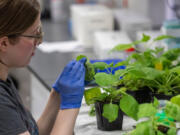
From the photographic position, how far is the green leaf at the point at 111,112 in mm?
1103

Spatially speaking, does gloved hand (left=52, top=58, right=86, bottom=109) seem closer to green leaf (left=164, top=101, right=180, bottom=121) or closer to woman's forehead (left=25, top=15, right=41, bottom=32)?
woman's forehead (left=25, top=15, right=41, bottom=32)

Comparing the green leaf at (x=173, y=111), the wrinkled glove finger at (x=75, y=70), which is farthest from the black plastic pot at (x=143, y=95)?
the green leaf at (x=173, y=111)

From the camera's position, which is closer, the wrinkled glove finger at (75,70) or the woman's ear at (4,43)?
the woman's ear at (4,43)

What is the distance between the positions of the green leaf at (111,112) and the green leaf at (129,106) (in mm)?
43

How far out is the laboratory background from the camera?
2.11m

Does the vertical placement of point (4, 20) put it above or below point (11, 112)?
above

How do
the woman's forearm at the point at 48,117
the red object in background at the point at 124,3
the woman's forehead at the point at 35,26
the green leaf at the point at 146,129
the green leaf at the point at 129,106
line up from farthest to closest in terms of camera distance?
the red object in background at the point at 124,3, the woman's forearm at the point at 48,117, the woman's forehead at the point at 35,26, the green leaf at the point at 129,106, the green leaf at the point at 146,129

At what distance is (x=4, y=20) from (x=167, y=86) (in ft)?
2.01

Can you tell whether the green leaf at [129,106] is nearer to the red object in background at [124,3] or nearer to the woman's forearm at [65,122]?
the woman's forearm at [65,122]

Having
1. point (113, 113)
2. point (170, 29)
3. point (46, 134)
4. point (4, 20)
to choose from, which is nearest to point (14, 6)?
point (4, 20)

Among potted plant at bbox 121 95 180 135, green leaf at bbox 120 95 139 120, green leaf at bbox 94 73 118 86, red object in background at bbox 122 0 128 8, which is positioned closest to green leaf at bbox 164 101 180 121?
potted plant at bbox 121 95 180 135

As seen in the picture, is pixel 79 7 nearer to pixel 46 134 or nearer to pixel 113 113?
pixel 46 134

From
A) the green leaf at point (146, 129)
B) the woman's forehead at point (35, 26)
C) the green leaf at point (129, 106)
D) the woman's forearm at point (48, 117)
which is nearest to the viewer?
the green leaf at point (146, 129)

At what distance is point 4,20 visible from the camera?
1.10 m
